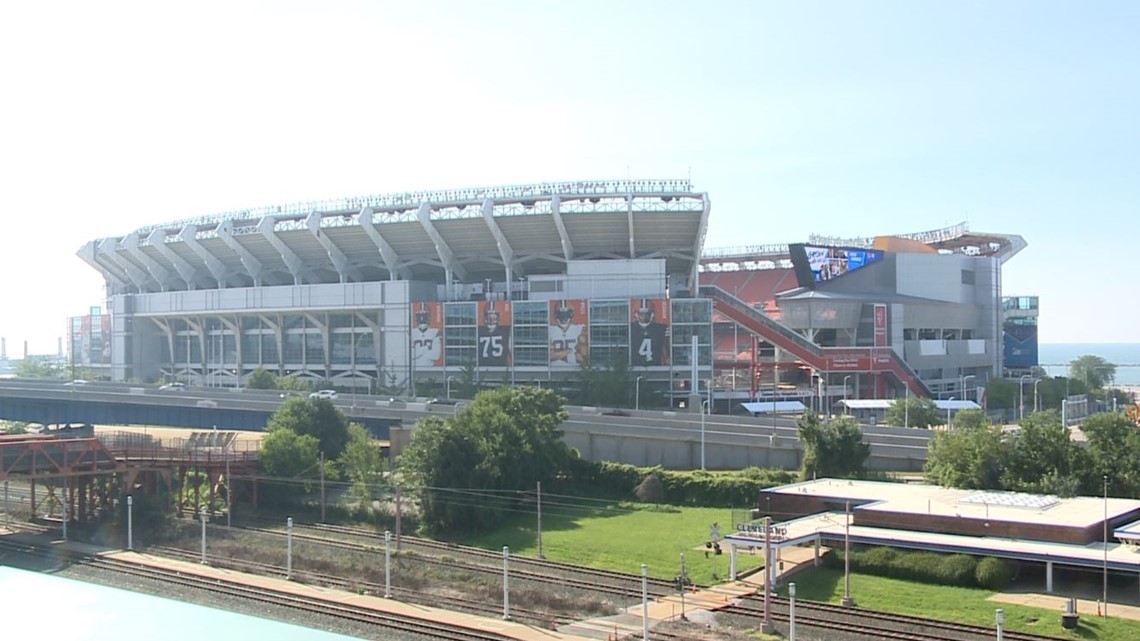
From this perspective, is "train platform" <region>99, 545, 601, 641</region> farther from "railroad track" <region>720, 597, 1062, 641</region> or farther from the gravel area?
"railroad track" <region>720, 597, 1062, 641</region>

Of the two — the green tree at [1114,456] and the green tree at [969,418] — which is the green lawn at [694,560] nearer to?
the green tree at [1114,456]

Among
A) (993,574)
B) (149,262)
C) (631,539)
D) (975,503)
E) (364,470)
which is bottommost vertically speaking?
(631,539)

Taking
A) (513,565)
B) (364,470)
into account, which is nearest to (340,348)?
(364,470)

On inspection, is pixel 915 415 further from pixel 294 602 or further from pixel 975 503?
pixel 294 602

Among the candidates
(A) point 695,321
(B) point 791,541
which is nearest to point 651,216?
(A) point 695,321

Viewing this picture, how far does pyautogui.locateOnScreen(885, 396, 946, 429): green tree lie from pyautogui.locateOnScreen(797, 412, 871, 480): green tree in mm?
26314

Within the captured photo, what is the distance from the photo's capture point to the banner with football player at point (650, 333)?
9838cm

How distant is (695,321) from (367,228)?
3356 centimetres

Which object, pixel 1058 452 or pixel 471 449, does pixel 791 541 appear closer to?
pixel 1058 452

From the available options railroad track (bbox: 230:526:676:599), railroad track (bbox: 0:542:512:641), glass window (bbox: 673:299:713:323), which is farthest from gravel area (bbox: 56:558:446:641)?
glass window (bbox: 673:299:713:323)

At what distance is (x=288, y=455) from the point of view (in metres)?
58.0

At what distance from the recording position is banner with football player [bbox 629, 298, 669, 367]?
9838 centimetres

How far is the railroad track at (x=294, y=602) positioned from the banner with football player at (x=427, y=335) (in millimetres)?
60155

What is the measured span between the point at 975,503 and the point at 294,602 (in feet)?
85.0
